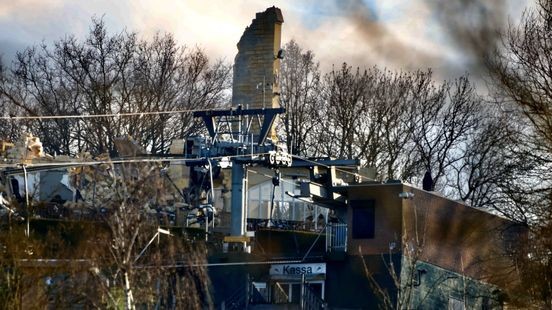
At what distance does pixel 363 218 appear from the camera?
2079 inches

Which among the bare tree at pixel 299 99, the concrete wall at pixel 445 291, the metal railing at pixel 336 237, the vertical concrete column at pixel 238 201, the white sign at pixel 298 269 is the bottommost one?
the concrete wall at pixel 445 291

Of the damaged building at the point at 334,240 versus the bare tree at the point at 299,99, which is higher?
the bare tree at the point at 299,99

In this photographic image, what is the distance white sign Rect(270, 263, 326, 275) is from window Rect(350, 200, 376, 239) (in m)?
2.13

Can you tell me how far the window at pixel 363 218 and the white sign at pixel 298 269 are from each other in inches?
84.0

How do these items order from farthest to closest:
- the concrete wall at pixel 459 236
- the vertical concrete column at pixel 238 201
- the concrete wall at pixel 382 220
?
the vertical concrete column at pixel 238 201, the concrete wall at pixel 459 236, the concrete wall at pixel 382 220

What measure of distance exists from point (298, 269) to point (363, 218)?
3.60 m

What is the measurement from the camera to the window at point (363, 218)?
52.5 meters

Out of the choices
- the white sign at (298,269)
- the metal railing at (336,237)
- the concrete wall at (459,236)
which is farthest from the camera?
the metal railing at (336,237)

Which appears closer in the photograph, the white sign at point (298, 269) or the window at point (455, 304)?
the white sign at point (298, 269)

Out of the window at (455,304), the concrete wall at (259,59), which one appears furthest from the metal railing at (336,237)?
the concrete wall at (259,59)

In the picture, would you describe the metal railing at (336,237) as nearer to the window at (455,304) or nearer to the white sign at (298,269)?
the white sign at (298,269)

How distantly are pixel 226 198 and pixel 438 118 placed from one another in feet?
53.6

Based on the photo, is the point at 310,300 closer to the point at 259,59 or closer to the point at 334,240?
the point at 334,240

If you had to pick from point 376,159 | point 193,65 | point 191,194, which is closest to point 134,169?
point 191,194
